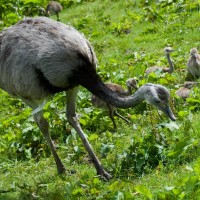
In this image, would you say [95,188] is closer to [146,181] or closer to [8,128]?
[146,181]

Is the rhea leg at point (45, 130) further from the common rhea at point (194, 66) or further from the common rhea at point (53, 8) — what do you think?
the common rhea at point (53, 8)

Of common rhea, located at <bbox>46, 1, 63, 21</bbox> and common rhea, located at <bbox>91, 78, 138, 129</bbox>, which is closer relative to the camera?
common rhea, located at <bbox>91, 78, 138, 129</bbox>

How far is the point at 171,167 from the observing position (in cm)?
635

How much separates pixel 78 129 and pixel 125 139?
2.16ft

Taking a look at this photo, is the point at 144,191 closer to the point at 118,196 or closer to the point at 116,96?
the point at 118,196

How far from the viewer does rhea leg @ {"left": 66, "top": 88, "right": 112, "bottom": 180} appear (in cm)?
684

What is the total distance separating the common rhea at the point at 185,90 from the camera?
327 inches

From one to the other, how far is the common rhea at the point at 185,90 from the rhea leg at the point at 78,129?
1662 mm

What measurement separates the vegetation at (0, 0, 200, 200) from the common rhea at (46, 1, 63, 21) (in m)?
3.35

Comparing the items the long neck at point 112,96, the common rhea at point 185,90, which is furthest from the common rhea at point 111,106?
the long neck at point 112,96

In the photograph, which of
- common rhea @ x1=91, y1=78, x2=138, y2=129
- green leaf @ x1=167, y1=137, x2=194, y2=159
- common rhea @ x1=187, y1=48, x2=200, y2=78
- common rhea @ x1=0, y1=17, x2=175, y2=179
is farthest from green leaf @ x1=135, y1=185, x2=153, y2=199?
common rhea @ x1=187, y1=48, x2=200, y2=78

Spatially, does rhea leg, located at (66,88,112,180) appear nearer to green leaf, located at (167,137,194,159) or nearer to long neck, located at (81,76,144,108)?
long neck, located at (81,76,144,108)

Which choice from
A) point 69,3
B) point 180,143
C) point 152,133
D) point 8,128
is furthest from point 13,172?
point 69,3

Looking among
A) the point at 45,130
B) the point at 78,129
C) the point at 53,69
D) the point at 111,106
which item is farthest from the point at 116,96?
the point at 111,106
